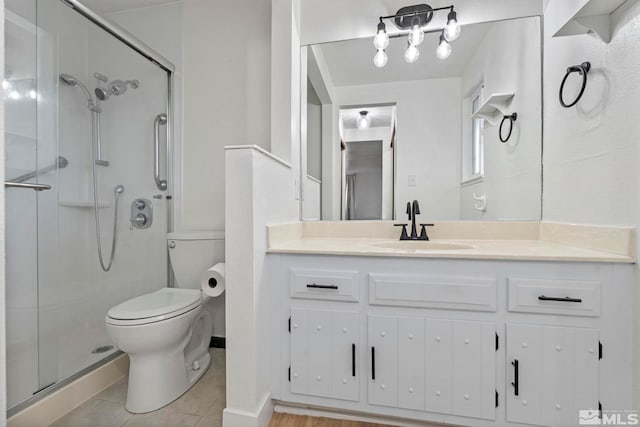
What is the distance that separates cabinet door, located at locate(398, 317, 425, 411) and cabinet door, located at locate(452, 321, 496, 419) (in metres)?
0.12

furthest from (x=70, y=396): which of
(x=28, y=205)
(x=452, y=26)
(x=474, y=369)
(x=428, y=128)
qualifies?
(x=452, y=26)

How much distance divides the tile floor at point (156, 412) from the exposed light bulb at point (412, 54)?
2.07m

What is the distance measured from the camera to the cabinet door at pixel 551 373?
3.22 ft

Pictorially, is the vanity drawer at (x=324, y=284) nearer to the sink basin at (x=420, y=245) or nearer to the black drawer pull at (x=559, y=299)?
the sink basin at (x=420, y=245)

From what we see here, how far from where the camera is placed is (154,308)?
1.34 metres

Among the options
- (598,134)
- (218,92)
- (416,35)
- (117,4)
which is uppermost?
(117,4)

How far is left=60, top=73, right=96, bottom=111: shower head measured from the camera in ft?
5.03

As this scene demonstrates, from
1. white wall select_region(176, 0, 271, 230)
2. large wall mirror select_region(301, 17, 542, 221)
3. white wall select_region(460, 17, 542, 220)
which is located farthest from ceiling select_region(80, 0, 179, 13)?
white wall select_region(460, 17, 542, 220)

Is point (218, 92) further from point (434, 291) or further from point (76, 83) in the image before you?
point (434, 291)

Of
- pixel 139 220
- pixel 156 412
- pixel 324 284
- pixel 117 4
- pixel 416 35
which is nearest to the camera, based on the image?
pixel 324 284

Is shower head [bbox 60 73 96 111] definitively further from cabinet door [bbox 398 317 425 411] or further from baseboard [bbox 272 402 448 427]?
cabinet door [bbox 398 317 425 411]

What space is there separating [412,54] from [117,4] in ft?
Answer: 6.94

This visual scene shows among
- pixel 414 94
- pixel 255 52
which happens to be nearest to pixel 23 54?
pixel 255 52

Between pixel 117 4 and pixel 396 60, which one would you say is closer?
pixel 396 60
